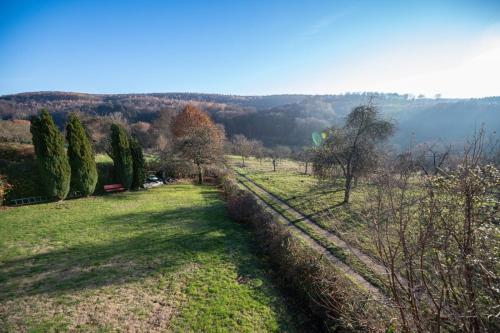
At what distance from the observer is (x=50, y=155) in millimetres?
16062

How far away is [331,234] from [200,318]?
31.3ft

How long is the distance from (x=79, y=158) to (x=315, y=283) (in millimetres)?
18933

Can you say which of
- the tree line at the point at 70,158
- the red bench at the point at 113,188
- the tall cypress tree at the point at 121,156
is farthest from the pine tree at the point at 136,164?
the red bench at the point at 113,188

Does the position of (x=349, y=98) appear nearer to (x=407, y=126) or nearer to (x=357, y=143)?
(x=407, y=126)

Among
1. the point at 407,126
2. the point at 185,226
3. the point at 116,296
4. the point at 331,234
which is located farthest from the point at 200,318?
Result: the point at 407,126

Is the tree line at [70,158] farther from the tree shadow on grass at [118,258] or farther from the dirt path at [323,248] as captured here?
the dirt path at [323,248]

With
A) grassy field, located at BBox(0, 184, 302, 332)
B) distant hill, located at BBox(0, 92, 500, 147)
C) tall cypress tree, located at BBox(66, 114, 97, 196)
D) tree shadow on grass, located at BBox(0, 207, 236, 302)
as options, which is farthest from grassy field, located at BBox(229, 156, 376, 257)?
distant hill, located at BBox(0, 92, 500, 147)

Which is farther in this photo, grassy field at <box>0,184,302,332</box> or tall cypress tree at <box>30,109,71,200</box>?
tall cypress tree at <box>30,109,71,200</box>

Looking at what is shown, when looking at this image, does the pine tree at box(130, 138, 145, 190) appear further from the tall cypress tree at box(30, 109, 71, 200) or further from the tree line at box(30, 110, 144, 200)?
the tall cypress tree at box(30, 109, 71, 200)

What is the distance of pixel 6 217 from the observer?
13.3m

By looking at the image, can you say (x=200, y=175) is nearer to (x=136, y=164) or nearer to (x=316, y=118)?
(x=136, y=164)

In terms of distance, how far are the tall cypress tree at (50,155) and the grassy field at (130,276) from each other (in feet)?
6.74

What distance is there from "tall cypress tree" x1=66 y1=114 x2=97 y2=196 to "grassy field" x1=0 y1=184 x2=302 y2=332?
11.4ft

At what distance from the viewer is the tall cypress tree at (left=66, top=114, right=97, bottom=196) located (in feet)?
58.2
